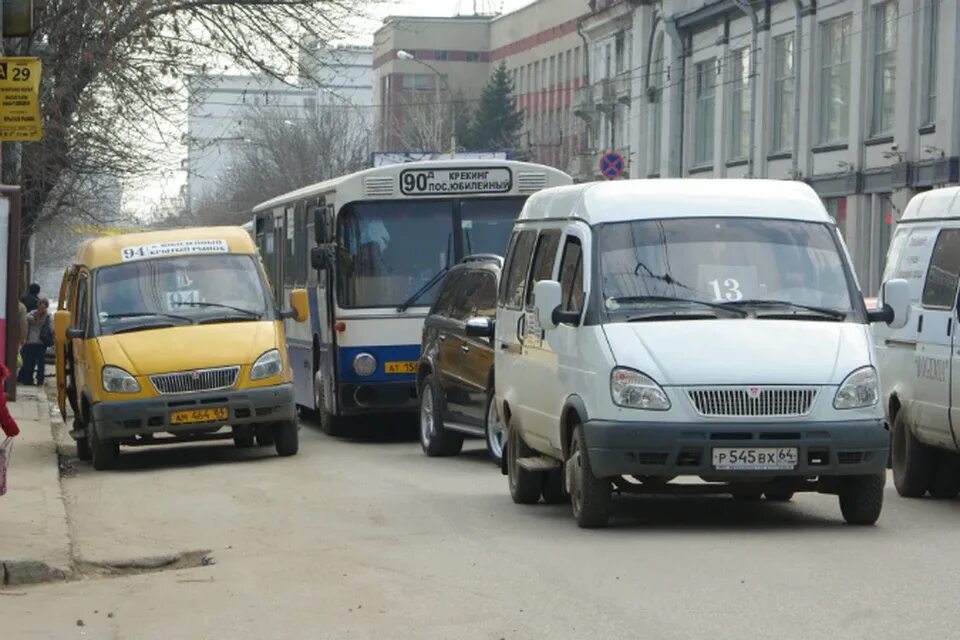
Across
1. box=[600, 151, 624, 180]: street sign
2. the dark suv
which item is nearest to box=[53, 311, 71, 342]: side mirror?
the dark suv

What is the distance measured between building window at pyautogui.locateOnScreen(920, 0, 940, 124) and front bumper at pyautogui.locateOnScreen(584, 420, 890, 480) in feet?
88.8

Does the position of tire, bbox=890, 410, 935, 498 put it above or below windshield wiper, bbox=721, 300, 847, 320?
below

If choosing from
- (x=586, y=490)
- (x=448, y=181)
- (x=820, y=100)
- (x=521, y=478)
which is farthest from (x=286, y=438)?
(x=820, y=100)

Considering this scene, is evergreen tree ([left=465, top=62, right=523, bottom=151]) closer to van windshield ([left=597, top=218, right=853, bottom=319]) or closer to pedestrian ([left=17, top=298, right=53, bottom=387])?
pedestrian ([left=17, top=298, right=53, bottom=387])

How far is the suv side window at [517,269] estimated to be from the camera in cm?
1460

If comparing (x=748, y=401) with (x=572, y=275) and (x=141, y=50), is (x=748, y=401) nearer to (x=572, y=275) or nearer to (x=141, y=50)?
(x=572, y=275)

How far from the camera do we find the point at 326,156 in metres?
85.3

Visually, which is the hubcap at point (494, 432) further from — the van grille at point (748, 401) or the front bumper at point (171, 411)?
the van grille at point (748, 401)

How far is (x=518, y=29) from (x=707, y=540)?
300 feet

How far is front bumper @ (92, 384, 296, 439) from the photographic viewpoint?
19219 millimetres

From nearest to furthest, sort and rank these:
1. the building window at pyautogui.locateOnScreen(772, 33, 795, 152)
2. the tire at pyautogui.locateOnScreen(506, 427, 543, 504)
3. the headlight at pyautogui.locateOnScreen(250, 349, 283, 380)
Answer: the tire at pyautogui.locateOnScreen(506, 427, 543, 504) < the headlight at pyautogui.locateOnScreen(250, 349, 283, 380) < the building window at pyautogui.locateOnScreen(772, 33, 795, 152)

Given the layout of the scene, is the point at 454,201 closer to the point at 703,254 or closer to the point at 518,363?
the point at 518,363

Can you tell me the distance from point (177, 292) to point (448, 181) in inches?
135

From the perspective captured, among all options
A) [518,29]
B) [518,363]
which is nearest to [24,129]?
[518,363]
